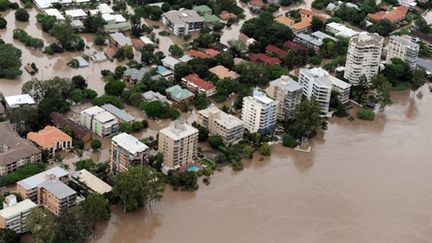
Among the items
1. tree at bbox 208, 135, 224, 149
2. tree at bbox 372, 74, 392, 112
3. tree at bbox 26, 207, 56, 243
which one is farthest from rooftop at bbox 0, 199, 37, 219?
tree at bbox 372, 74, 392, 112

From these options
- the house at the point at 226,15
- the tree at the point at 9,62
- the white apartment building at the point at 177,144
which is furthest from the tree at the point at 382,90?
the tree at the point at 9,62

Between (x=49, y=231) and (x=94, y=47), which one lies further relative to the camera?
(x=94, y=47)

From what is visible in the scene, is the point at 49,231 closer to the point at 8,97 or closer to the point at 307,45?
the point at 8,97

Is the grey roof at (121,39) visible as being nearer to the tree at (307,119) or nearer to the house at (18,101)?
the house at (18,101)

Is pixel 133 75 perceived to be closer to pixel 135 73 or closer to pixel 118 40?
pixel 135 73

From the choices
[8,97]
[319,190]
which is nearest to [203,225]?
[319,190]

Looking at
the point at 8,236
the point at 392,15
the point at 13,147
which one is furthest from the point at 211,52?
the point at 8,236

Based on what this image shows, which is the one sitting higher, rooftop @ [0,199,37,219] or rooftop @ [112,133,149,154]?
rooftop @ [112,133,149,154]

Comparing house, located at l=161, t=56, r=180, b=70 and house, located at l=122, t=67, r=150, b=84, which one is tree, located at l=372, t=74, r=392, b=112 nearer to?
house, located at l=161, t=56, r=180, b=70
